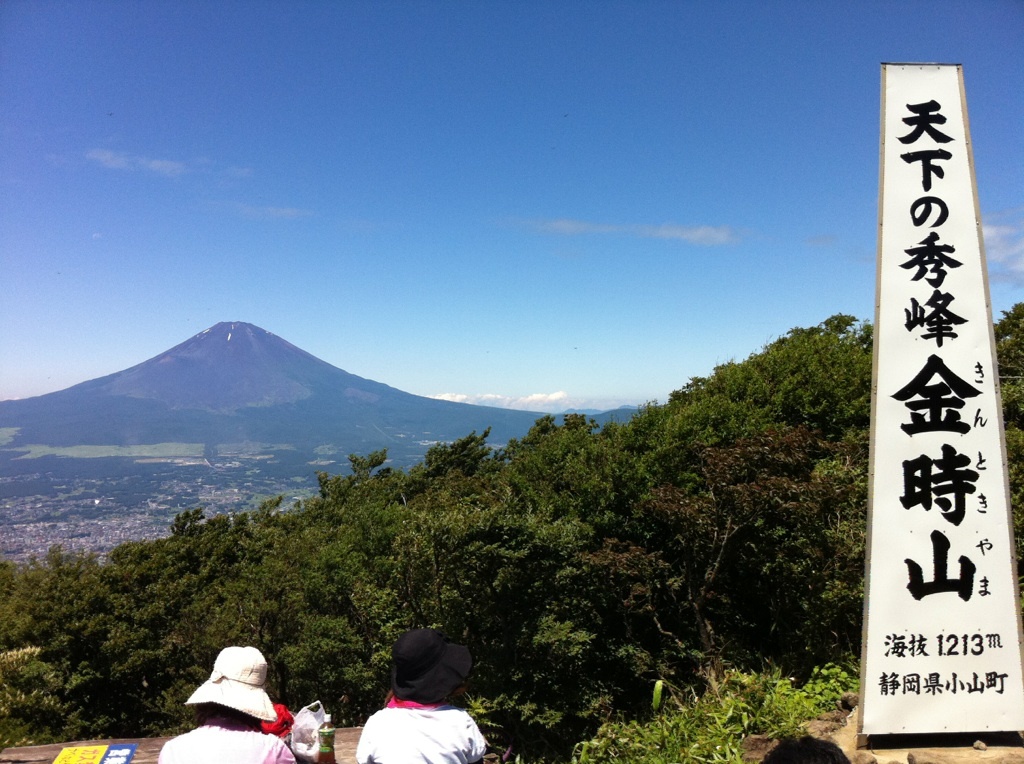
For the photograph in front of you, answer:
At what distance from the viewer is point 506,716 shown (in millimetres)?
9008

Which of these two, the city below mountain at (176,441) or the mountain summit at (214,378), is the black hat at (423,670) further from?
the mountain summit at (214,378)

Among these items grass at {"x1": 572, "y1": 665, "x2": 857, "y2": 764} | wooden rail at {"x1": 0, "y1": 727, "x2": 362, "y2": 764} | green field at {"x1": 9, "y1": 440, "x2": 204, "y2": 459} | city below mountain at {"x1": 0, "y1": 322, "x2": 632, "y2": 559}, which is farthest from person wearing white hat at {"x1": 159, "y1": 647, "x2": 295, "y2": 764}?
green field at {"x1": 9, "y1": 440, "x2": 204, "y2": 459}

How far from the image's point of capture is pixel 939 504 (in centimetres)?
342

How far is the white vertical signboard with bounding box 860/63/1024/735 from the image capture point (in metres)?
3.38

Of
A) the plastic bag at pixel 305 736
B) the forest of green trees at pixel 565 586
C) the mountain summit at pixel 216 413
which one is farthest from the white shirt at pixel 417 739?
the mountain summit at pixel 216 413

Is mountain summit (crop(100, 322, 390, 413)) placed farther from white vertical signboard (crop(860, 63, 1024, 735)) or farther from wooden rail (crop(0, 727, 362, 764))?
white vertical signboard (crop(860, 63, 1024, 735))

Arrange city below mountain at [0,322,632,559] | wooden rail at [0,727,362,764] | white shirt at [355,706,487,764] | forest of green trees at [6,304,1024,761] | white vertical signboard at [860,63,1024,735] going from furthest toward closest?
city below mountain at [0,322,632,559]
forest of green trees at [6,304,1024,761]
white vertical signboard at [860,63,1024,735]
wooden rail at [0,727,362,764]
white shirt at [355,706,487,764]

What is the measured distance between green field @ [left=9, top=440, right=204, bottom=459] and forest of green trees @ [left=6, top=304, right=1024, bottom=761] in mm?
139804

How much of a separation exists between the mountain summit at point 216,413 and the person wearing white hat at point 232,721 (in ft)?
459

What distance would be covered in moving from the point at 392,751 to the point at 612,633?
9.02 metres

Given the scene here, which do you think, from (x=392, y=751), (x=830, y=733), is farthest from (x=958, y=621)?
(x=392, y=751)

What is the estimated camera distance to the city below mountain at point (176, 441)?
91.3 meters

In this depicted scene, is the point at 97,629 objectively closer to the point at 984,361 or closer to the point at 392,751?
the point at 392,751

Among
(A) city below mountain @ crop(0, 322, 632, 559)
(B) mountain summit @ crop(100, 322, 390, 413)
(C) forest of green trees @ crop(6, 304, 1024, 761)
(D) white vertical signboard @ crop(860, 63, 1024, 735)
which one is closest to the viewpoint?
(D) white vertical signboard @ crop(860, 63, 1024, 735)
